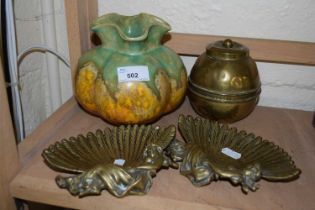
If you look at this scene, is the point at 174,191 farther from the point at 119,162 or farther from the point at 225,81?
the point at 225,81

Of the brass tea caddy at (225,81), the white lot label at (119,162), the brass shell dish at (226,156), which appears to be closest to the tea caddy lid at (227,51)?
the brass tea caddy at (225,81)

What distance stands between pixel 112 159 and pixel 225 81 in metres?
0.22

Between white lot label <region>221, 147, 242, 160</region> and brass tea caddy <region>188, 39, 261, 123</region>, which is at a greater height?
brass tea caddy <region>188, 39, 261, 123</region>

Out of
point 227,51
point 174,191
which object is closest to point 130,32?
point 227,51

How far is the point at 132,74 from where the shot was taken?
51cm

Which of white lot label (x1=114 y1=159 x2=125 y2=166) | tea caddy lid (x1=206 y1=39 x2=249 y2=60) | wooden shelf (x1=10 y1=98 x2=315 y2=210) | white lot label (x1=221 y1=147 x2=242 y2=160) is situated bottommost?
wooden shelf (x1=10 y1=98 x2=315 y2=210)

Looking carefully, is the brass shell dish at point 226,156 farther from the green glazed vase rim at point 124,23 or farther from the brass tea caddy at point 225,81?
the green glazed vase rim at point 124,23

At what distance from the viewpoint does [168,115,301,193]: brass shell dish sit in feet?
1.46

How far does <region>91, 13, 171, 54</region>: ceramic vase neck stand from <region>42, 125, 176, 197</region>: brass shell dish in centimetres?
13

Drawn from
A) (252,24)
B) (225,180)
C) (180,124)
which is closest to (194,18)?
(252,24)

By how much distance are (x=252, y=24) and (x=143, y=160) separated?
36cm

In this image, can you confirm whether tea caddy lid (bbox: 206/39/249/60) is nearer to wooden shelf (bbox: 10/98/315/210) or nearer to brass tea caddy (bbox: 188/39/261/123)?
brass tea caddy (bbox: 188/39/261/123)

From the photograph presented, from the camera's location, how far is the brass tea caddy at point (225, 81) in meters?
0.55

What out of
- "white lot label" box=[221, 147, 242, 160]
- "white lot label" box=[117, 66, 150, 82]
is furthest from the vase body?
"white lot label" box=[221, 147, 242, 160]
